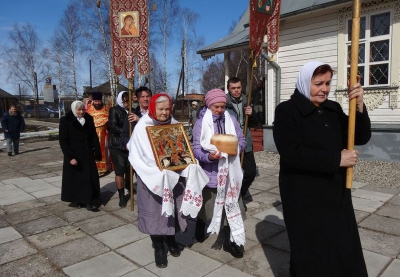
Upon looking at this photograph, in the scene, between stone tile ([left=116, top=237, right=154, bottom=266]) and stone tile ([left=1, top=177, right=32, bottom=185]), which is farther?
stone tile ([left=1, top=177, right=32, bottom=185])

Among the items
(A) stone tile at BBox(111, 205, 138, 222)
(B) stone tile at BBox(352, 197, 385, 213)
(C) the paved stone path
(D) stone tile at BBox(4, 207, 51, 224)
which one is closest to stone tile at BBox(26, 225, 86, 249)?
(C) the paved stone path

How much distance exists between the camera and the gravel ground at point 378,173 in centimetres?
627

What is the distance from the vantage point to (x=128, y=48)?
5062mm

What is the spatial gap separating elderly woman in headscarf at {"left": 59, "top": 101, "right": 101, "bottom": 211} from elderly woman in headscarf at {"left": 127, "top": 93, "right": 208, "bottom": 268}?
209cm

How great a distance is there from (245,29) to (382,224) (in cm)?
966

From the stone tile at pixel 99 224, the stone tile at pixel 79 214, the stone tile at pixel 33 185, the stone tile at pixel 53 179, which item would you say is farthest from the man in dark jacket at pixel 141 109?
the stone tile at pixel 53 179

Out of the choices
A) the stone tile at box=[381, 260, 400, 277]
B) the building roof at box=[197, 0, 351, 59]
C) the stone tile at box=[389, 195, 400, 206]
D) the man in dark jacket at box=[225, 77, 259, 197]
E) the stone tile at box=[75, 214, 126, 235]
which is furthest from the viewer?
the building roof at box=[197, 0, 351, 59]

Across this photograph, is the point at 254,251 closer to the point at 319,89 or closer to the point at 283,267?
the point at 283,267

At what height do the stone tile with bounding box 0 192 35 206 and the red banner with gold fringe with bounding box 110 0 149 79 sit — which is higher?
the red banner with gold fringe with bounding box 110 0 149 79

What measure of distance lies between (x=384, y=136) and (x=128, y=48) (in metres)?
6.42

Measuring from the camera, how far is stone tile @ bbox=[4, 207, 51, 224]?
15.3 feet

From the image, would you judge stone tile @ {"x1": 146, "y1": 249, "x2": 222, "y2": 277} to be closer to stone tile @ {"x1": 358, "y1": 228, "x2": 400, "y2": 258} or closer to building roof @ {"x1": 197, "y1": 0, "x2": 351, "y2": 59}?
stone tile @ {"x1": 358, "y1": 228, "x2": 400, "y2": 258}

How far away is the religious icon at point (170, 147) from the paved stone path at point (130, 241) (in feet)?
3.43

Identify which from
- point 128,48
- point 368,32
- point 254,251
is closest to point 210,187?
point 254,251
